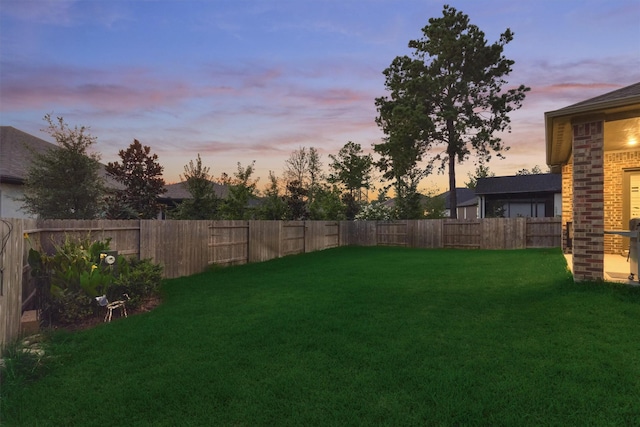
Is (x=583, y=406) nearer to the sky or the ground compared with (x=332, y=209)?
nearer to the ground

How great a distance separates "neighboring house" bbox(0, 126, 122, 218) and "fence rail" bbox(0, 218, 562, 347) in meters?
3.13

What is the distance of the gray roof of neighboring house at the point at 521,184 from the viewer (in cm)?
2728

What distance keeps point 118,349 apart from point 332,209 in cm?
1923

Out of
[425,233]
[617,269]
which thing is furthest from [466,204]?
[617,269]

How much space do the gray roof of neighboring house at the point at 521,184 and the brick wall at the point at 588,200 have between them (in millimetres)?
23178

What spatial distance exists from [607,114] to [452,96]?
19.1 meters

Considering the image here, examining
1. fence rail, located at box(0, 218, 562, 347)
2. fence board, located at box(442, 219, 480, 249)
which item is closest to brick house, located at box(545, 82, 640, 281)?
fence rail, located at box(0, 218, 562, 347)

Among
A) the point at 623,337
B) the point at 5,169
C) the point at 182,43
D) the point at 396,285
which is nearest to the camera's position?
the point at 623,337

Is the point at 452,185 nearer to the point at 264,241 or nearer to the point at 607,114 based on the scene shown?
the point at 264,241

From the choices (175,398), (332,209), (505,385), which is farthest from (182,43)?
(332,209)

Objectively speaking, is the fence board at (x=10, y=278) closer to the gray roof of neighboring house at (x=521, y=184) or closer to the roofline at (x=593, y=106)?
the roofline at (x=593, y=106)

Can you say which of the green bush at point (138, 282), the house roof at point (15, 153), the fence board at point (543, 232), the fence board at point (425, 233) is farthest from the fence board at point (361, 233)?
the green bush at point (138, 282)

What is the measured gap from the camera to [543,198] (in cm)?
2809

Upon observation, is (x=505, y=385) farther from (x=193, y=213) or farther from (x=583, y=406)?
(x=193, y=213)
